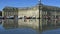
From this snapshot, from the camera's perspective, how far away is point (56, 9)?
259 feet

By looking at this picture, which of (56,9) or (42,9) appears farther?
(56,9)

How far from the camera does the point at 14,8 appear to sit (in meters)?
85.5

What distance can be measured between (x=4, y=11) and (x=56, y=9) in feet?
79.4

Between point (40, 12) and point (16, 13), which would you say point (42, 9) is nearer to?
point (40, 12)

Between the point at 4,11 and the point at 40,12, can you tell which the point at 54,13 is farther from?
the point at 4,11

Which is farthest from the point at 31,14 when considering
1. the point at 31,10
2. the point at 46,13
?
the point at 46,13

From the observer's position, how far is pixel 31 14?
263 ft

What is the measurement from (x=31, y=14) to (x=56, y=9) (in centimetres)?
1129

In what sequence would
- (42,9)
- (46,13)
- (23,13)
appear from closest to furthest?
(42,9), (46,13), (23,13)

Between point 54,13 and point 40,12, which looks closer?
point 40,12

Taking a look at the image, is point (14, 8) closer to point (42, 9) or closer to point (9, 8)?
point (9, 8)

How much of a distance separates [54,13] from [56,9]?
229 cm

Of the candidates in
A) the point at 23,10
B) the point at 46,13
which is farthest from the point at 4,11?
the point at 46,13

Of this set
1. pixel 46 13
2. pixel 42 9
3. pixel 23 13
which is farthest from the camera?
pixel 23 13
